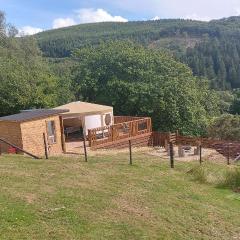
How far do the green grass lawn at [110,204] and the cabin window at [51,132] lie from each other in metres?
5.71

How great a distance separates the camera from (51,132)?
72.2 ft

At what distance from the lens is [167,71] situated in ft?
119

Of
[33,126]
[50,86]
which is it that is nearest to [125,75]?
[50,86]

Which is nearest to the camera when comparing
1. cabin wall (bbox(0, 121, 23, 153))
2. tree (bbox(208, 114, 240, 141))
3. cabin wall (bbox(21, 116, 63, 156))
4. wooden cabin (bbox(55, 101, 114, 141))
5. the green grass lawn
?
the green grass lawn

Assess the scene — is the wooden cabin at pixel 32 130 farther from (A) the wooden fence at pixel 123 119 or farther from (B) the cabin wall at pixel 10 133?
(A) the wooden fence at pixel 123 119

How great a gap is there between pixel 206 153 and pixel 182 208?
490 inches

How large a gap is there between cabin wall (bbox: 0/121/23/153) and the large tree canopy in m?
14.0

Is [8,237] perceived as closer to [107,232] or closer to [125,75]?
[107,232]

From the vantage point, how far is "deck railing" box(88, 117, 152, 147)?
24.5m

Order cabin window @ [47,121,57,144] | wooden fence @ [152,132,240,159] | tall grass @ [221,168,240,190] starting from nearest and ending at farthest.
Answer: tall grass @ [221,168,240,190] → cabin window @ [47,121,57,144] → wooden fence @ [152,132,240,159]

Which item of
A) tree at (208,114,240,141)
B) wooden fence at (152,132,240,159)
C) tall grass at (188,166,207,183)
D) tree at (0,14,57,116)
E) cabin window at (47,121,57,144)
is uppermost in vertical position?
tree at (0,14,57,116)

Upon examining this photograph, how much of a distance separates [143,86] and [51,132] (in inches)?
502

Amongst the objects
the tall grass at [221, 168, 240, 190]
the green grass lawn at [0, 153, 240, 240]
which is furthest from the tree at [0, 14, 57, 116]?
the tall grass at [221, 168, 240, 190]

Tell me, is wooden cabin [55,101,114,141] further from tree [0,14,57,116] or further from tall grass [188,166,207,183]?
tall grass [188,166,207,183]
